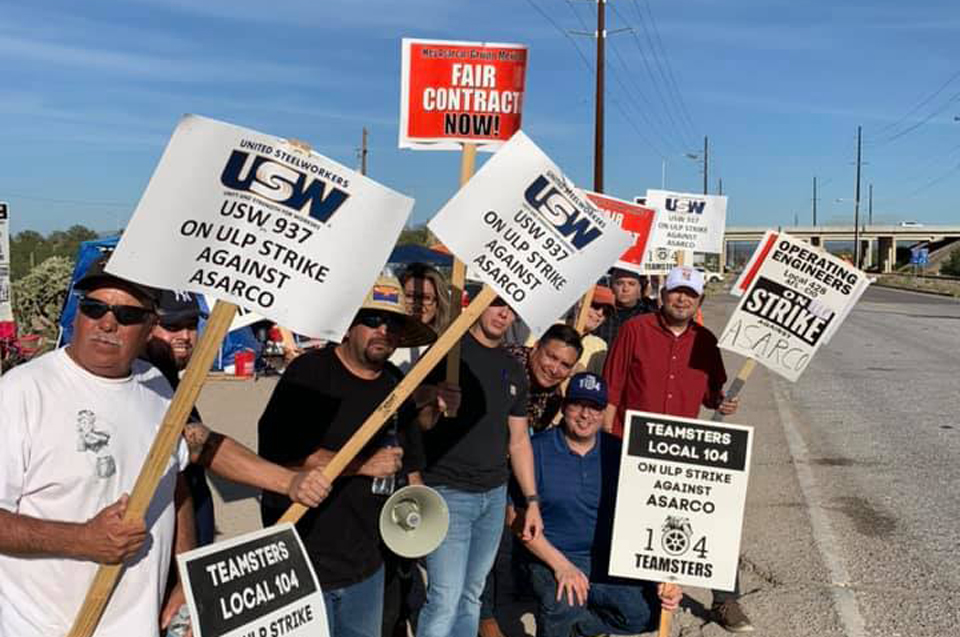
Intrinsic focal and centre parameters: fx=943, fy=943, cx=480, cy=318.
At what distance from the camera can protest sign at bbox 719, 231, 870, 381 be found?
4.94 m

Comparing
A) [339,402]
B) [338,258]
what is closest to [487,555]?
[339,402]

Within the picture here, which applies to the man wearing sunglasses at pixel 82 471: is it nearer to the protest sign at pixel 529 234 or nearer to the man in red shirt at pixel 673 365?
the protest sign at pixel 529 234

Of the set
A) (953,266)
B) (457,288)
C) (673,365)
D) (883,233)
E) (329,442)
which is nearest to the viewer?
(329,442)

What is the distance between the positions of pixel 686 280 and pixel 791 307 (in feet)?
2.17

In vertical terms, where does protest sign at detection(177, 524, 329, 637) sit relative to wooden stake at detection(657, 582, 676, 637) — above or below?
above

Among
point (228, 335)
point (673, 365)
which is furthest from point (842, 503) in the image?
point (228, 335)

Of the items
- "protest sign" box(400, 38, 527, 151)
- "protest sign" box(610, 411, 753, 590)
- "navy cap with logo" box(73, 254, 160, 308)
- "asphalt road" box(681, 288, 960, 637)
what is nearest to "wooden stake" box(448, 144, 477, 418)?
"protest sign" box(400, 38, 527, 151)

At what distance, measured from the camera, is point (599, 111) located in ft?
84.7

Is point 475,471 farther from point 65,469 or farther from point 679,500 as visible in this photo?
point 65,469

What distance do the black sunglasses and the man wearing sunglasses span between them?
91cm

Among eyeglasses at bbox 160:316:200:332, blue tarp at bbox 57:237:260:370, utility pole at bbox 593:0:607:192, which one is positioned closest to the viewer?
eyeglasses at bbox 160:316:200:332

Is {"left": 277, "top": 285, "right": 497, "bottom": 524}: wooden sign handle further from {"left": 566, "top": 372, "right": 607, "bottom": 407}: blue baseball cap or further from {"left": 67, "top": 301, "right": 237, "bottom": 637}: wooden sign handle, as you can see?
{"left": 566, "top": 372, "right": 607, "bottom": 407}: blue baseball cap

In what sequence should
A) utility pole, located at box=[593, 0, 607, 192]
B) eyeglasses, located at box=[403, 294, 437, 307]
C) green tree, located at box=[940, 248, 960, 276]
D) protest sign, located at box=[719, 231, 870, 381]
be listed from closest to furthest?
protest sign, located at box=[719, 231, 870, 381]
eyeglasses, located at box=[403, 294, 437, 307]
utility pole, located at box=[593, 0, 607, 192]
green tree, located at box=[940, 248, 960, 276]

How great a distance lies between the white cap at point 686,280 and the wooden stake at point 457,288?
146cm
